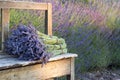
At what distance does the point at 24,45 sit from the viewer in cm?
402

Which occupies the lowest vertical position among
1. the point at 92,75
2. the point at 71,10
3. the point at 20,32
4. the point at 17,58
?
the point at 92,75

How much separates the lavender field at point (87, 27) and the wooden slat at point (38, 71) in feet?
4.21

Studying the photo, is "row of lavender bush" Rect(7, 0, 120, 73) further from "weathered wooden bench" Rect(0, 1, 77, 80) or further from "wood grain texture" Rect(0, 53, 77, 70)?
"wood grain texture" Rect(0, 53, 77, 70)

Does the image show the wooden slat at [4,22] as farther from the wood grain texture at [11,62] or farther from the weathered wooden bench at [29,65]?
the wood grain texture at [11,62]

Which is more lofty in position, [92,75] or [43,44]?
[43,44]

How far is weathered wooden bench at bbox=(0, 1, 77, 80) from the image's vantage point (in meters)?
3.70

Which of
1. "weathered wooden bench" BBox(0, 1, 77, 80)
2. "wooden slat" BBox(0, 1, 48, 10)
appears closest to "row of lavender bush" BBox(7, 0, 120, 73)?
"wooden slat" BBox(0, 1, 48, 10)

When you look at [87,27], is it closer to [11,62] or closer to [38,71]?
[38,71]

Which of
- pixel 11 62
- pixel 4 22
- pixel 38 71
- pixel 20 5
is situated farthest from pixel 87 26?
pixel 11 62

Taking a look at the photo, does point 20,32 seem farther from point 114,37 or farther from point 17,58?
point 114,37

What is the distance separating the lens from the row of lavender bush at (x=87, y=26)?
6122mm

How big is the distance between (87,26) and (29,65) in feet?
10.1

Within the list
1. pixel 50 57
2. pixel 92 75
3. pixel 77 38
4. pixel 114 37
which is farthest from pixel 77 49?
pixel 50 57

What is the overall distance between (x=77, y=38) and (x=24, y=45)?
2.56 meters
